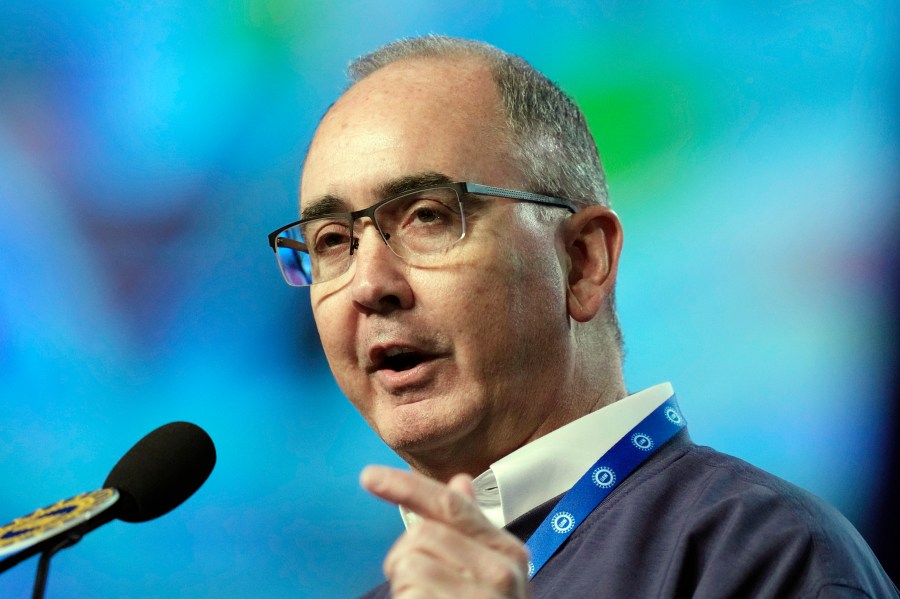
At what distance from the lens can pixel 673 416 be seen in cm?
176

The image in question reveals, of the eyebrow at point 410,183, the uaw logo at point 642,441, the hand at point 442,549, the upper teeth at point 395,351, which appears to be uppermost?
the eyebrow at point 410,183

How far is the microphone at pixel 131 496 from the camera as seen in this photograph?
40.8 inches

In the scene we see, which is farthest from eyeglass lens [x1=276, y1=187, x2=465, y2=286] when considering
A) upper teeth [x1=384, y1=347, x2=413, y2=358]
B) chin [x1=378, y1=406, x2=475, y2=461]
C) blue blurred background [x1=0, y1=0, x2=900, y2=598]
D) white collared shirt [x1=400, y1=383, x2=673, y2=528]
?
blue blurred background [x1=0, y1=0, x2=900, y2=598]

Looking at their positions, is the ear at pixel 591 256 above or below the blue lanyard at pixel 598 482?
above

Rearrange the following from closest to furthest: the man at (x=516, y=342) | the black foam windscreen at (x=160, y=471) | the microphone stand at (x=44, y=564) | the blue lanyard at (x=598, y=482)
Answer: the microphone stand at (x=44, y=564), the black foam windscreen at (x=160, y=471), the man at (x=516, y=342), the blue lanyard at (x=598, y=482)

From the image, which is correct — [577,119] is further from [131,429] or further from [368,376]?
[131,429]

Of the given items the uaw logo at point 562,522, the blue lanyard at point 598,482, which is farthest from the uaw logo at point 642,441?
the uaw logo at point 562,522

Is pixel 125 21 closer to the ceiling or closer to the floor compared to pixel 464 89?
closer to the ceiling

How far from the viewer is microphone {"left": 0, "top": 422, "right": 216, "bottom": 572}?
1037 mm

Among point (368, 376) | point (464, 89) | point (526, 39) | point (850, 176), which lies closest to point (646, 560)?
point (368, 376)

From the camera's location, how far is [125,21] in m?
2.67

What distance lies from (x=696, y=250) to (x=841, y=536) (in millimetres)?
1071

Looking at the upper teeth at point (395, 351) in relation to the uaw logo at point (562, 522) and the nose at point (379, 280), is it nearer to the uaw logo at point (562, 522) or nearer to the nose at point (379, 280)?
the nose at point (379, 280)

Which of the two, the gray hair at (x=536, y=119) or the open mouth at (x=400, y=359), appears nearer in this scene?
the open mouth at (x=400, y=359)
